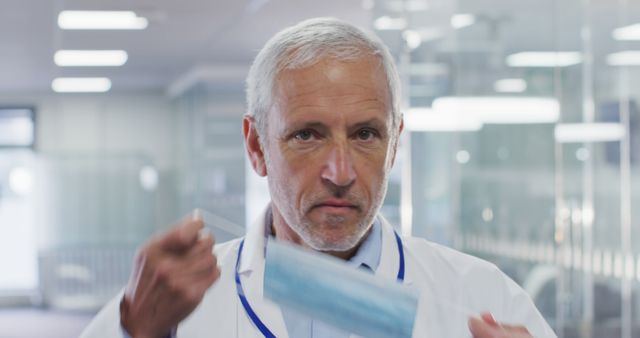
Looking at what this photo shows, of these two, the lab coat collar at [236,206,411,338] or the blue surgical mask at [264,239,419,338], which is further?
the lab coat collar at [236,206,411,338]

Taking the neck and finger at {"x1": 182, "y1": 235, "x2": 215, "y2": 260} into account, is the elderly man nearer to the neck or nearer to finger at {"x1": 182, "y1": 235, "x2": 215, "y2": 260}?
the neck

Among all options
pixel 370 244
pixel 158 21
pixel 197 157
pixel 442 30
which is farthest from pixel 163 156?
pixel 370 244

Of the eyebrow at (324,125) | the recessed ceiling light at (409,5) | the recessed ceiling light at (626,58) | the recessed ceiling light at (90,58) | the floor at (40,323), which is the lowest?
the floor at (40,323)

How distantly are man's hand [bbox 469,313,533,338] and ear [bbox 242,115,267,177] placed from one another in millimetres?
506

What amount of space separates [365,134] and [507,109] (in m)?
3.14

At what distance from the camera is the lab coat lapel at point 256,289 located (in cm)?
126

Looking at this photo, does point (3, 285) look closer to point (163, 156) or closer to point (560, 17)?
point (163, 156)

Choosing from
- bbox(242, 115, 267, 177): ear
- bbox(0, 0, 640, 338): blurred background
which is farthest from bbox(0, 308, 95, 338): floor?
bbox(242, 115, 267, 177): ear

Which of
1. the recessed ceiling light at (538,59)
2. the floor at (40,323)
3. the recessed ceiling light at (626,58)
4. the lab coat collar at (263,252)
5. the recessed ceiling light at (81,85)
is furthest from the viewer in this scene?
the recessed ceiling light at (81,85)

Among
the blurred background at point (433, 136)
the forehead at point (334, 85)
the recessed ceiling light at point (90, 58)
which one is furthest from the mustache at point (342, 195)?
the recessed ceiling light at point (90, 58)

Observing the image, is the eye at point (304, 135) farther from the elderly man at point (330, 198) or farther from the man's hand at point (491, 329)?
the man's hand at point (491, 329)

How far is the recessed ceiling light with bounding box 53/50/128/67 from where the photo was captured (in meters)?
9.34

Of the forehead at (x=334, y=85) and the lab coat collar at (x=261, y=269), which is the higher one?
the forehead at (x=334, y=85)

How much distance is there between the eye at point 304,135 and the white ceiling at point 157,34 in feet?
13.8
